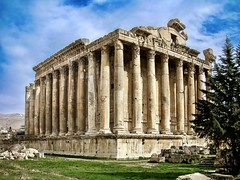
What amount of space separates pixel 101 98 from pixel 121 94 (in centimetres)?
203

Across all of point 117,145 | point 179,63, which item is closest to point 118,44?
point 117,145

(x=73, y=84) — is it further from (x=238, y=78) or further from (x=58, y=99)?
(x=238, y=78)

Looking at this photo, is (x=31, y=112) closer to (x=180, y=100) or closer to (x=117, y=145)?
(x=180, y=100)

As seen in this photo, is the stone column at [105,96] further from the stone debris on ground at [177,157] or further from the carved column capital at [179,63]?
the carved column capital at [179,63]

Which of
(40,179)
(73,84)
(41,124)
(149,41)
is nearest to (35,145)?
(41,124)

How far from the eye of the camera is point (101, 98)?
89.1 ft

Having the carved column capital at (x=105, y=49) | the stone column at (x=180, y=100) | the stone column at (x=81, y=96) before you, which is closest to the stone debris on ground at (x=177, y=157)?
the stone column at (x=180, y=100)

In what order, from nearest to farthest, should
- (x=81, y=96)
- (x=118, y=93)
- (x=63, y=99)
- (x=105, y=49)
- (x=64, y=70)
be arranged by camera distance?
(x=118, y=93), (x=105, y=49), (x=81, y=96), (x=63, y=99), (x=64, y=70)

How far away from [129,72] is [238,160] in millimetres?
18777

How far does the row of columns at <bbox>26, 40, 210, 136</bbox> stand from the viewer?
26866 millimetres

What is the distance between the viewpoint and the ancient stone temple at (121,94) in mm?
26641

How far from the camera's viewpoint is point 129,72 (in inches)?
1227

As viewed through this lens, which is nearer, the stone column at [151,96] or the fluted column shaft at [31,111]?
the stone column at [151,96]

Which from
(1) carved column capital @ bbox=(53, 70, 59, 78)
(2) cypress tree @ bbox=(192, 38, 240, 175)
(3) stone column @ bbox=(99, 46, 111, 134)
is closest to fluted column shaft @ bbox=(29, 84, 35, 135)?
(1) carved column capital @ bbox=(53, 70, 59, 78)
